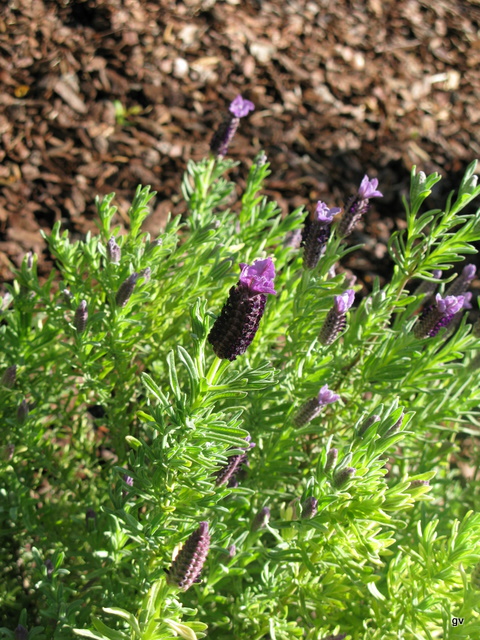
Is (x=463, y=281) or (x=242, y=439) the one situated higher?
(x=242, y=439)

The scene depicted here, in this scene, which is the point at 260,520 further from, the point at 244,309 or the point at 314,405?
the point at 244,309

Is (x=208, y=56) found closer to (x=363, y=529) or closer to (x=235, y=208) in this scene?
(x=235, y=208)

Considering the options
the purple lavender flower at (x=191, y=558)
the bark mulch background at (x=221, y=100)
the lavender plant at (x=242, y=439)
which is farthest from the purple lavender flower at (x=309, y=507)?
the bark mulch background at (x=221, y=100)

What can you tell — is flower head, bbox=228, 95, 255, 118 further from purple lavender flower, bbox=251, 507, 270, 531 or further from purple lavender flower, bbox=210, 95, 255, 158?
purple lavender flower, bbox=251, 507, 270, 531

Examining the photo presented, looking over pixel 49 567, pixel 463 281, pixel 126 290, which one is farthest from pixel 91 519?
pixel 463 281

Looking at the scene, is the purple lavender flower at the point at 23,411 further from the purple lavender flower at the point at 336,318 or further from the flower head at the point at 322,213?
the flower head at the point at 322,213
